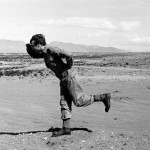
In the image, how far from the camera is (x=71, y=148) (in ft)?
19.4

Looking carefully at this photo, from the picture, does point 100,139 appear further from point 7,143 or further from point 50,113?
point 50,113

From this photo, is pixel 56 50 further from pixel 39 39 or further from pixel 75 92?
pixel 75 92

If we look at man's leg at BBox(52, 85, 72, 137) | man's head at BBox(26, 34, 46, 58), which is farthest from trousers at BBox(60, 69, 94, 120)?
man's head at BBox(26, 34, 46, 58)

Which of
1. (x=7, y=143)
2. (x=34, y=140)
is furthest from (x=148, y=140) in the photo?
(x=7, y=143)

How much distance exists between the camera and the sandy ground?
20.2 ft

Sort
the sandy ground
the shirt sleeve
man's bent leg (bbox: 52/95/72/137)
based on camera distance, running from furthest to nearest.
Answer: man's bent leg (bbox: 52/95/72/137), the sandy ground, the shirt sleeve

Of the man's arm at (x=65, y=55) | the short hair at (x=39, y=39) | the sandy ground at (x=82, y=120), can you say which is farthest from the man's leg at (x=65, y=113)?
the short hair at (x=39, y=39)

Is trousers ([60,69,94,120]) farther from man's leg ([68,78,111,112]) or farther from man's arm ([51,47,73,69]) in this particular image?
man's arm ([51,47,73,69])

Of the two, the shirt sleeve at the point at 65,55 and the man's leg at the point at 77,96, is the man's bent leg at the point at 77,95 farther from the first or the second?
the shirt sleeve at the point at 65,55

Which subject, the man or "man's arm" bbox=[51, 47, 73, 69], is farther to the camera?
Answer: the man

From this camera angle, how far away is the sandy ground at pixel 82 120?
6.17 meters

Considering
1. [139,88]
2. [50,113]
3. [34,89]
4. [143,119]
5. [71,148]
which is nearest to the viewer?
[71,148]

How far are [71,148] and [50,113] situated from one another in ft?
12.4

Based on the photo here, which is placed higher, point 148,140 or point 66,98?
point 66,98
